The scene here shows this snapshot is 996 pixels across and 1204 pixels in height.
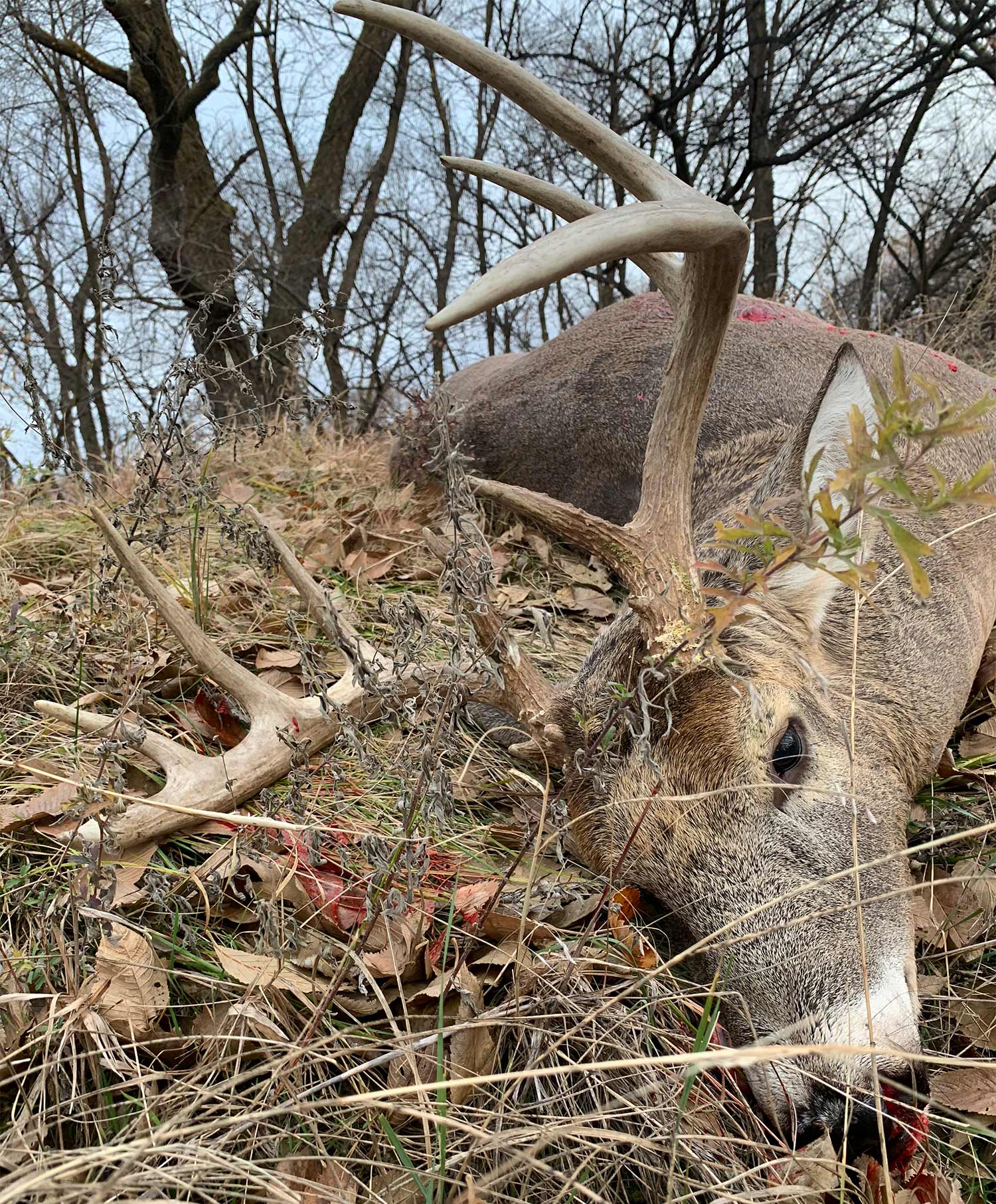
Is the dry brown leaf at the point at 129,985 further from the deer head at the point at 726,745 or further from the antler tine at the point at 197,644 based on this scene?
the deer head at the point at 726,745

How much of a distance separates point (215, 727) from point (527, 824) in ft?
3.13

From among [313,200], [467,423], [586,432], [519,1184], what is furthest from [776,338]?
[313,200]

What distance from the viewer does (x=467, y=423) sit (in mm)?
5336

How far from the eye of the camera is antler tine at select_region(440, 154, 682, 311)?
2590 mm

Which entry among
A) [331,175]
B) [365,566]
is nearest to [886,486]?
[365,566]

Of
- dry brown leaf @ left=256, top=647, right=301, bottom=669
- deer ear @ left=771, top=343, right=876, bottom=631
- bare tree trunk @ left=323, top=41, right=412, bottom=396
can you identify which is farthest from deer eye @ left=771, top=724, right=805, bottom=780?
bare tree trunk @ left=323, top=41, right=412, bottom=396

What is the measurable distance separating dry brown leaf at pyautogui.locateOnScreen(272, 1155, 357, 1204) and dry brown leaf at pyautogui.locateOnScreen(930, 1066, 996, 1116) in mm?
1150

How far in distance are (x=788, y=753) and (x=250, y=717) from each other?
4.48 ft

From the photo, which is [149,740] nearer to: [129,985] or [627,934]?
[129,985]

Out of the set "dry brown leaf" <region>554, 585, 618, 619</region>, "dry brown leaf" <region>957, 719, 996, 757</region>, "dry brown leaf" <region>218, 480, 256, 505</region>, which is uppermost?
"dry brown leaf" <region>218, 480, 256, 505</region>

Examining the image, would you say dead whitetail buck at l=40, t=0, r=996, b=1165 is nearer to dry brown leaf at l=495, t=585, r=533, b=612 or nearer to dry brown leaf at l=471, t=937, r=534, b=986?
dry brown leaf at l=471, t=937, r=534, b=986

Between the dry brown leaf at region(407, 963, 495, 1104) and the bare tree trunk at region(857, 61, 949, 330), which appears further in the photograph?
the bare tree trunk at region(857, 61, 949, 330)

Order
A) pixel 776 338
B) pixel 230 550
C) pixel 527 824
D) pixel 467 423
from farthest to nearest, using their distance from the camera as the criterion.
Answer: pixel 467 423, pixel 776 338, pixel 230 550, pixel 527 824

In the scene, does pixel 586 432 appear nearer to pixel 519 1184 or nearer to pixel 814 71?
pixel 519 1184
